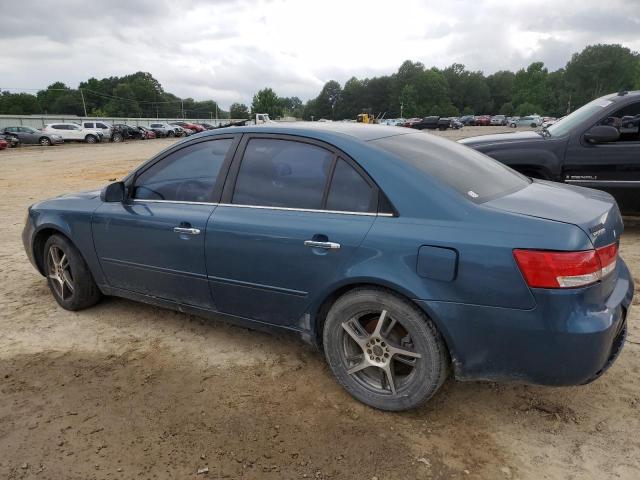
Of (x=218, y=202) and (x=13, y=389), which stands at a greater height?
(x=218, y=202)

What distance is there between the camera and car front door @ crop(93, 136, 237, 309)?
10.8ft

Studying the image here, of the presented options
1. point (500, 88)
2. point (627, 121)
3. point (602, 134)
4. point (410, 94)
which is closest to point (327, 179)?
point (602, 134)

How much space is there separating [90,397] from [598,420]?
9.47ft

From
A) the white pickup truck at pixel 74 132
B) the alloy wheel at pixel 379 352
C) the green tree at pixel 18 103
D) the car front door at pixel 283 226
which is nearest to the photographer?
the alloy wheel at pixel 379 352

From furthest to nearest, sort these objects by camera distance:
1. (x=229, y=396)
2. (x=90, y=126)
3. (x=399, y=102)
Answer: (x=399, y=102) < (x=90, y=126) < (x=229, y=396)

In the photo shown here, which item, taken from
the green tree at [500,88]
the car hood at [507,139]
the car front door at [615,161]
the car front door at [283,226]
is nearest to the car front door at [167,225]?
the car front door at [283,226]

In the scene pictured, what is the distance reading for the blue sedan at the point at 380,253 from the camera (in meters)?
2.28

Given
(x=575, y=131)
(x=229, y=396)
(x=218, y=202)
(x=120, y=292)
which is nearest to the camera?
(x=229, y=396)

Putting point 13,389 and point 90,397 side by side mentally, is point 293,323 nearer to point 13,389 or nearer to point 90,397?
point 90,397

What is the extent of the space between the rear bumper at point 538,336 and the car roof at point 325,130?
1.16 m

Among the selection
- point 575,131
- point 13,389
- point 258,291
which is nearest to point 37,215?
point 13,389

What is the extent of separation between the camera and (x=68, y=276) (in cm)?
417

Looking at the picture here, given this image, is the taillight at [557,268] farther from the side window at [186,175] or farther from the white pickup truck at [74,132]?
the white pickup truck at [74,132]

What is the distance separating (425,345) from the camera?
2.51 meters
